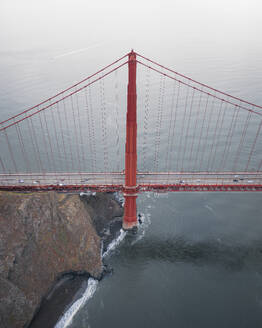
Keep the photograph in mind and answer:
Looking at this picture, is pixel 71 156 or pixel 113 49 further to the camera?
pixel 113 49

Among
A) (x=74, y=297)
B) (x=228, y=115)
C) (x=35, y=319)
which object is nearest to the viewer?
(x=35, y=319)

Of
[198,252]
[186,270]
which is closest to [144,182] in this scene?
[198,252]

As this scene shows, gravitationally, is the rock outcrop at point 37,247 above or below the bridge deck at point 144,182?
below

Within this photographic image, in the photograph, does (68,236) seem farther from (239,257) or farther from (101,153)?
(101,153)

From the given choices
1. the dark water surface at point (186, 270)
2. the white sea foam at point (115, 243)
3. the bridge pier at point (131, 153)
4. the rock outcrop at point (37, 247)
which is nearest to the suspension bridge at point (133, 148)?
the bridge pier at point (131, 153)

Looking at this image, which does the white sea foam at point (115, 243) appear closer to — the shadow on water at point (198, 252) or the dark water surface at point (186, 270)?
the dark water surface at point (186, 270)

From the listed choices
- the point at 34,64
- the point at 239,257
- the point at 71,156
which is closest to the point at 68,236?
the point at 239,257

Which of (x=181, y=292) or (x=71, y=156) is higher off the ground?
(x=71, y=156)

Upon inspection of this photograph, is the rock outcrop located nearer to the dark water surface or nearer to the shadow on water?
the dark water surface
